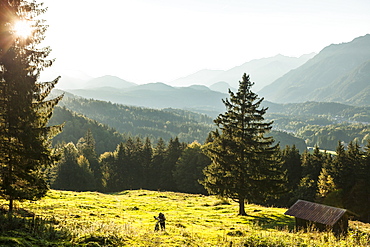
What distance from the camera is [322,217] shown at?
27078 mm

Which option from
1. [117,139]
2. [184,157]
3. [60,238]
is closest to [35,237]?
[60,238]

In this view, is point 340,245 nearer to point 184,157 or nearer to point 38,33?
point 38,33

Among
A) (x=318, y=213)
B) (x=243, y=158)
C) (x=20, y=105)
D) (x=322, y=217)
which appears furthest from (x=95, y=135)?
Result: (x=322, y=217)

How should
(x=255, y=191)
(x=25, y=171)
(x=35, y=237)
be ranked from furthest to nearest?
(x=255, y=191) < (x=25, y=171) < (x=35, y=237)

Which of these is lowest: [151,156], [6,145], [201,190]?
[201,190]

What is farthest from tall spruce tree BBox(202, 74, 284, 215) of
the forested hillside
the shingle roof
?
the forested hillside

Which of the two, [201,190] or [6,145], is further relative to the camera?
[201,190]

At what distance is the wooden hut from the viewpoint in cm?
2614

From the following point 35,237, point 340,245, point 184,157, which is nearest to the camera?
point 35,237

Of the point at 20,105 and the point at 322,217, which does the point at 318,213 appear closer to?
the point at 322,217

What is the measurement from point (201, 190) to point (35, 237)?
65484 mm

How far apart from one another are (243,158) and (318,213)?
9896 mm

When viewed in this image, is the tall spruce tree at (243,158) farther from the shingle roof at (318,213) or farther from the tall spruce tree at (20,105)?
the tall spruce tree at (20,105)

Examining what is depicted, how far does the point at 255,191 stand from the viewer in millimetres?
33125
